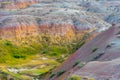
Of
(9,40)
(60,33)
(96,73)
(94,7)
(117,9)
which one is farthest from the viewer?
(94,7)

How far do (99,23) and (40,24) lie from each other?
2293 cm

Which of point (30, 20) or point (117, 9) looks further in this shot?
point (117, 9)

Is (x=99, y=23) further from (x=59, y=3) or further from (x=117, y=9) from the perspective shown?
(x=59, y=3)

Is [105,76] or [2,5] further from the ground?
[105,76]

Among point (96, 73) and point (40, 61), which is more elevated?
point (96, 73)

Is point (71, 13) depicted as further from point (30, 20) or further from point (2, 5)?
point (2, 5)

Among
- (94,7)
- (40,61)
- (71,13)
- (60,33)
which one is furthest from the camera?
(94,7)

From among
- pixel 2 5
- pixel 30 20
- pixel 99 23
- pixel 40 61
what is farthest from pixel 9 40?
pixel 2 5

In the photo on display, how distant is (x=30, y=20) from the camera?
5487 inches

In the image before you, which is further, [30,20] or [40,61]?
[30,20]

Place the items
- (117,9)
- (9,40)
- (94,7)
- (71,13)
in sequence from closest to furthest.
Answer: (9,40) < (71,13) < (117,9) < (94,7)

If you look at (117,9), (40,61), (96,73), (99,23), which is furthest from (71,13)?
(96,73)

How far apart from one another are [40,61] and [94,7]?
240 ft

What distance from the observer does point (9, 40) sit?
5123 inches
